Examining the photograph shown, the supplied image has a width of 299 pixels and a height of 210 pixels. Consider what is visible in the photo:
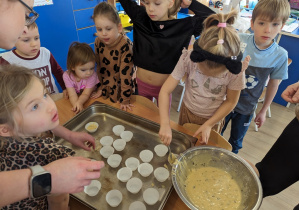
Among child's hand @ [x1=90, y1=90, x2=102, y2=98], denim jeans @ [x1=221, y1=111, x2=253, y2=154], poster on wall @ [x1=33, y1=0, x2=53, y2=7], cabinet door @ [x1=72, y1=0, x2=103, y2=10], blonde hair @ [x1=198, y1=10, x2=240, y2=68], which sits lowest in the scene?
denim jeans @ [x1=221, y1=111, x2=253, y2=154]

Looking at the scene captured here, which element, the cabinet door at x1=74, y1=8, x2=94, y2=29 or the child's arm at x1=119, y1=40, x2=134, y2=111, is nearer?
the child's arm at x1=119, y1=40, x2=134, y2=111

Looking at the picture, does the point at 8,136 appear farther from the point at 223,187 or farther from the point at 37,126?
the point at 223,187

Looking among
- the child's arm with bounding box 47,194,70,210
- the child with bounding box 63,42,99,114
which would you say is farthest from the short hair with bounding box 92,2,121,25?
the child's arm with bounding box 47,194,70,210

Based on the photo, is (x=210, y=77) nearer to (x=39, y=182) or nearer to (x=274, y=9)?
(x=274, y=9)

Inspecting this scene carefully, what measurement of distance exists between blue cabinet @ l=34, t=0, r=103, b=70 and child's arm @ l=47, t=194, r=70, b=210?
242 centimetres

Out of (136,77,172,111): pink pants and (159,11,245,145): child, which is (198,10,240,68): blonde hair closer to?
(159,11,245,145): child

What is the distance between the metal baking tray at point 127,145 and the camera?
0.80 metres

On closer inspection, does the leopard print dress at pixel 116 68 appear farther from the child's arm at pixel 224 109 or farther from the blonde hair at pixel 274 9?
the blonde hair at pixel 274 9

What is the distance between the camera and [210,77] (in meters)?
1.13

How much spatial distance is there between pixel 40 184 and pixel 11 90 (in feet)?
0.97

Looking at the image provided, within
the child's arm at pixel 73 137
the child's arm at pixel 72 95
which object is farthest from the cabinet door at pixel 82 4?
the child's arm at pixel 73 137

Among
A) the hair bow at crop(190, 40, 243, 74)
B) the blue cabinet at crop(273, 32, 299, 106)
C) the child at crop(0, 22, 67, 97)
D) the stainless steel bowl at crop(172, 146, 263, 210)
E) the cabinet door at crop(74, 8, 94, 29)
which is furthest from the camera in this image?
the cabinet door at crop(74, 8, 94, 29)

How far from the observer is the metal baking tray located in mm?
796

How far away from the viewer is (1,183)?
455 mm
